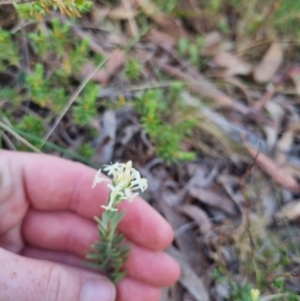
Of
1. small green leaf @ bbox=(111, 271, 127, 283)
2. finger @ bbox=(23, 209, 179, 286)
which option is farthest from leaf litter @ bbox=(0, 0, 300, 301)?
small green leaf @ bbox=(111, 271, 127, 283)

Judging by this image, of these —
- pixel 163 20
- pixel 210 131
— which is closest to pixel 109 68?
pixel 163 20

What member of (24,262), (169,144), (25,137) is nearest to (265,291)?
(169,144)

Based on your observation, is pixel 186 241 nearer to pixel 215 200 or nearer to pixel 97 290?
pixel 215 200

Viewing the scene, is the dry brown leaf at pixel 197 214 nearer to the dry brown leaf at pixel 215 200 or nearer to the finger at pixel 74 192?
the dry brown leaf at pixel 215 200

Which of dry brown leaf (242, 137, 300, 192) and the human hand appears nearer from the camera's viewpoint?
the human hand

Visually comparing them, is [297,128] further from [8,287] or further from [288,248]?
[8,287]

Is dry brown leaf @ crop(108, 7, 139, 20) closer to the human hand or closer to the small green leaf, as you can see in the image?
the human hand
